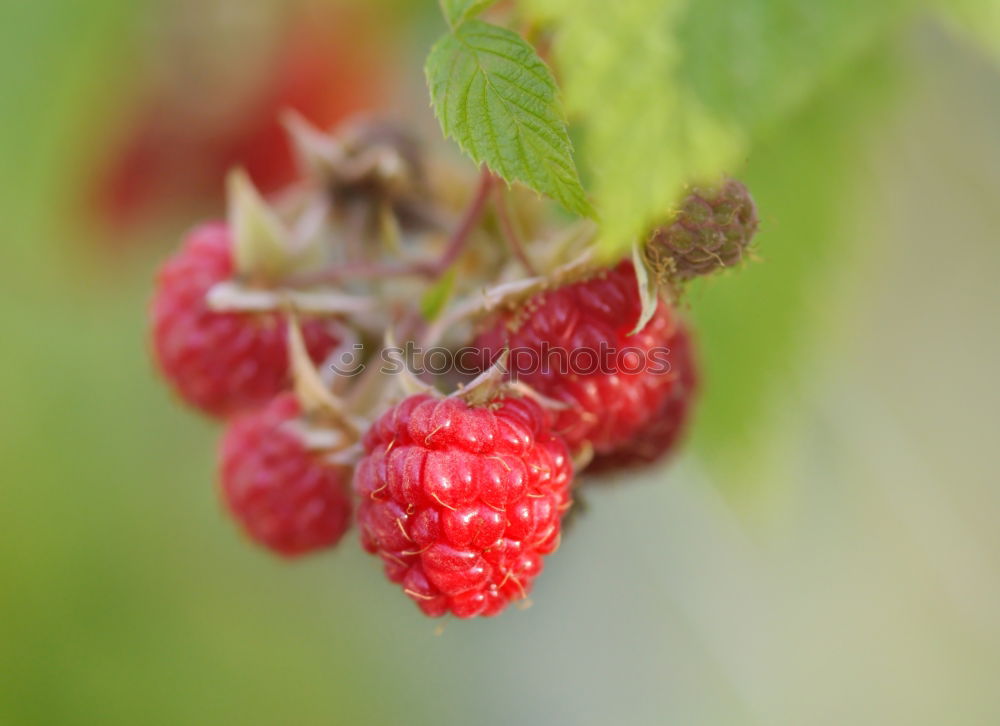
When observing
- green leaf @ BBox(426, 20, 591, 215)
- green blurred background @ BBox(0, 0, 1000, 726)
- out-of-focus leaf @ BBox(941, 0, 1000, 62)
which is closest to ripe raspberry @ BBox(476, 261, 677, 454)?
green leaf @ BBox(426, 20, 591, 215)

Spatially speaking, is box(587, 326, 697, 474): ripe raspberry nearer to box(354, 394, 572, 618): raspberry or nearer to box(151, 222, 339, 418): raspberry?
box(354, 394, 572, 618): raspberry

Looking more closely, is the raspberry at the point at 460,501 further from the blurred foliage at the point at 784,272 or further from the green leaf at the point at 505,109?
the blurred foliage at the point at 784,272

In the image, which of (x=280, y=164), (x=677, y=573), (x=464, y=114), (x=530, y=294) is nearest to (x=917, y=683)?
(x=677, y=573)

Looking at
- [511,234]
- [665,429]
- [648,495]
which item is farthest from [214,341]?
[648,495]

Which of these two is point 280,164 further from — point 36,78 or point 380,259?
point 380,259

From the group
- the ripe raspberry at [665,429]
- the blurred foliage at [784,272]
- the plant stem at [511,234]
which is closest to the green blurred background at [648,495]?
the blurred foliage at [784,272]

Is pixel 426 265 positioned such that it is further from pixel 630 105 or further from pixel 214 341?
pixel 630 105
